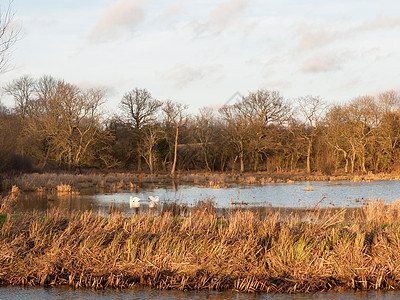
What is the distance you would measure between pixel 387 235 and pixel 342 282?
1896 millimetres

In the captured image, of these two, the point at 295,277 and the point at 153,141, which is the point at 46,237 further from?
the point at 153,141

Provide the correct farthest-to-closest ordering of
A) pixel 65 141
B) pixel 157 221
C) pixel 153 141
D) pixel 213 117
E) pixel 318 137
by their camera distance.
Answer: pixel 213 117, pixel 318 137, pixel 153 141, pixel 65 141, pixel 157 221

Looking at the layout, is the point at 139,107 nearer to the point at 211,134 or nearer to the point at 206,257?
the point at 211,134

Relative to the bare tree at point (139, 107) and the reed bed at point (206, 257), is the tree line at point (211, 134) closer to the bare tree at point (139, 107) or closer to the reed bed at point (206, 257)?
the bare tree at point (139, 107)

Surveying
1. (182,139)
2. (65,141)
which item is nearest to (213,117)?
(182,139)

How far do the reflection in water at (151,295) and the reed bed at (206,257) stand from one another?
234 millimetres

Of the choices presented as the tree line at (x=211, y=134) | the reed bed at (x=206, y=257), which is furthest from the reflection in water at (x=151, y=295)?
the tree line at (x=211, y=134)

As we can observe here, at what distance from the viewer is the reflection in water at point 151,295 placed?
24.5 ft

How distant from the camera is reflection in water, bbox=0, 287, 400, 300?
7.47m

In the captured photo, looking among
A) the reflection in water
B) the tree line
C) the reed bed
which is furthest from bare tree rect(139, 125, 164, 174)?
the reflection in water

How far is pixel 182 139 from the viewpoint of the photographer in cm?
5453

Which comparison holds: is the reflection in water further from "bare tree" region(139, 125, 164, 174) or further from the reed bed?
"bare tree" region(139, 125, 164, 174)

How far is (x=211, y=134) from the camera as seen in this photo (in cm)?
5422

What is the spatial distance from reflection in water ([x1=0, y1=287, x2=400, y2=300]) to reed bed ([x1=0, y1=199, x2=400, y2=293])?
23 cm
